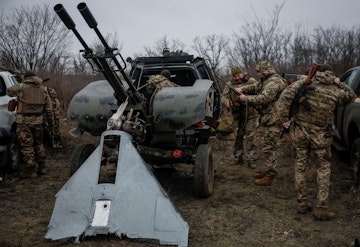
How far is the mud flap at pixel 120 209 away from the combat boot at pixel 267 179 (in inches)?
102

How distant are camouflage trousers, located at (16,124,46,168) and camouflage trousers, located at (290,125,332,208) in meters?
4.19

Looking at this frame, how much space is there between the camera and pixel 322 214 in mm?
5102

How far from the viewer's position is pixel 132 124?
5160mm

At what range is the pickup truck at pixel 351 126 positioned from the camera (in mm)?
6246

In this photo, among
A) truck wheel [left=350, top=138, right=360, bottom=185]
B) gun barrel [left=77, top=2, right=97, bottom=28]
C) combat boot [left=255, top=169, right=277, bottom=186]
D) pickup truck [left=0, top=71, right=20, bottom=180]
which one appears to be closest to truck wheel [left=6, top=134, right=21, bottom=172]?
pickup truck [left=0, top=71, right=20, bottom=180]

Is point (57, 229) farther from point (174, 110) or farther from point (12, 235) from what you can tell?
point (174, 110)

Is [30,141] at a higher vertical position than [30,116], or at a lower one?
lower

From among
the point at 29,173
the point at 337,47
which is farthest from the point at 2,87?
the point at 337,47

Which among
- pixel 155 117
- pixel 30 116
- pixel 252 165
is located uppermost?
pixel 155 117

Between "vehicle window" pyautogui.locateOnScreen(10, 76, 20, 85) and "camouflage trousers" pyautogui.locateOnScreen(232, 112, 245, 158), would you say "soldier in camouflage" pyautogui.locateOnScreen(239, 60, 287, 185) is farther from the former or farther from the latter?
"vehicle window" pyautogui.locateOnScreen(10, 76, 20, 85)

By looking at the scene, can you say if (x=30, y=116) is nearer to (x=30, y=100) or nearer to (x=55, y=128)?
(x=30, y=100)

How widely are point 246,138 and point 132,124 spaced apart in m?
3.21

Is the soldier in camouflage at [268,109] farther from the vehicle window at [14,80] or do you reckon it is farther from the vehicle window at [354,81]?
the vehicle window at [14,80]

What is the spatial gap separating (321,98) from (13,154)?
509 cm
